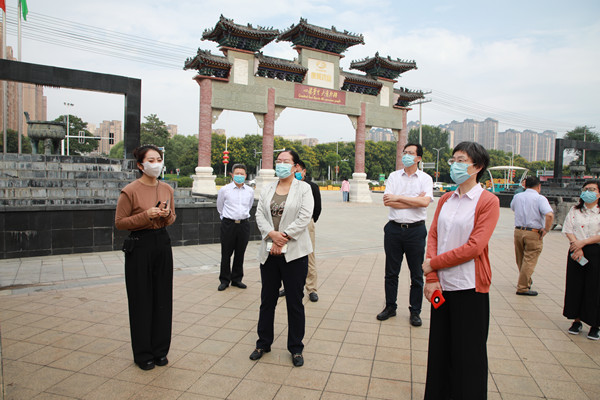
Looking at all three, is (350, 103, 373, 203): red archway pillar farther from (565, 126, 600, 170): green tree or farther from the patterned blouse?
(565, 126, 600, 170): green tree

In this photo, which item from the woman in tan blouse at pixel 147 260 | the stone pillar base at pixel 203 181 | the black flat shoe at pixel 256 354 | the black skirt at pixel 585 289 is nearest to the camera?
the woman in tan blouse at pixel 147 260

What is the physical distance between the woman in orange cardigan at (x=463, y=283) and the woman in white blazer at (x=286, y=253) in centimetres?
110

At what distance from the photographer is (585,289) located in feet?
12.9

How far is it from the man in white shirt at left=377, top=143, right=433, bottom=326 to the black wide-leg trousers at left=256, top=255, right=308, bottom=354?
132 centimetres

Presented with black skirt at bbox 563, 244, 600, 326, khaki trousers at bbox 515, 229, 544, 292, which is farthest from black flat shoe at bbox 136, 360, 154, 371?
khaki trousers at bbox 515, 229, 544, 292

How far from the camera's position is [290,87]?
Result: 75.1ft

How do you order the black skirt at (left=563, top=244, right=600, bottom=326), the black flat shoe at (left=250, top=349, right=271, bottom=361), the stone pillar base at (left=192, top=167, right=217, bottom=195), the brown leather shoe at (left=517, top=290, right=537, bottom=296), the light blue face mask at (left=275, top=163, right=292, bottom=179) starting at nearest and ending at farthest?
the black flat shoe at (left=250, top=349, right=271, bottom=361)
the light blue face mask at (left=275, top=163, right=292, bottom=179)
the black skirt at (left=563, top=244, right=600, bottom=326)
the brown leather shoe at (left=517, top=290, right=537, bottom=296)
the stone pillar base at (left=192, top=167, right=217, bottom=195)

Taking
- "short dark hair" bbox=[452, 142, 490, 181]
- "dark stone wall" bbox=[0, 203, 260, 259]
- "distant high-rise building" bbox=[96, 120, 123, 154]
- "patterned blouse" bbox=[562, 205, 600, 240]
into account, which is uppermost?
"distant high-rise building" bbox=[96, 120, 123, 154]

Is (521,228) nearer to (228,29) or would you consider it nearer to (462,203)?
(462,203)

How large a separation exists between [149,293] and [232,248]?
7.66 feet

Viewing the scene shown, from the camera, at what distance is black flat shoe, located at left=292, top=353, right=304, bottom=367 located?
Result: 3.12 m

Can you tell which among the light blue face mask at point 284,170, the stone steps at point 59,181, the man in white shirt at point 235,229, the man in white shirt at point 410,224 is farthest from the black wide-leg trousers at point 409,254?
the stone steps at point 59,181

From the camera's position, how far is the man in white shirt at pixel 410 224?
13.3 ft

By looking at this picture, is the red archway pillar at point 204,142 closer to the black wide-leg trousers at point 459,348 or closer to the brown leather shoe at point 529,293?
the brown leather shoe at point 529,293
